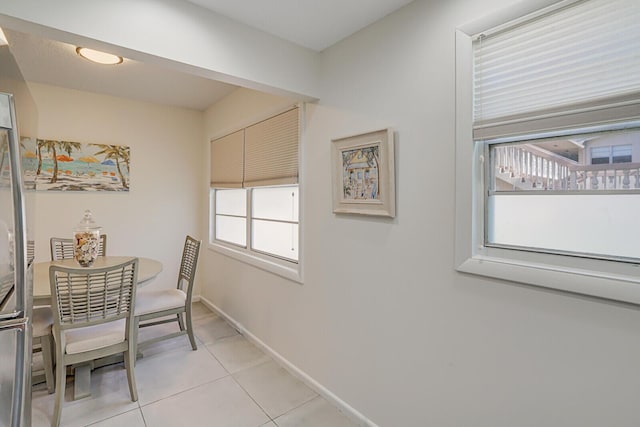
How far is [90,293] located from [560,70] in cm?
261

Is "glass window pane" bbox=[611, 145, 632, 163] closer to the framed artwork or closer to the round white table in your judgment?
the framed artwork

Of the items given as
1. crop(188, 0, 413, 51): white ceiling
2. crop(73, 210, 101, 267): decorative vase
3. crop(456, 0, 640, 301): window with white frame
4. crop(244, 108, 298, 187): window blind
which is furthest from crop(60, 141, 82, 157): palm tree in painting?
crop(456, 0, 640, 301): window with white frame

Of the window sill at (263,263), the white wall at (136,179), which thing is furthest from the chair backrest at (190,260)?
the white wall at (136,179)

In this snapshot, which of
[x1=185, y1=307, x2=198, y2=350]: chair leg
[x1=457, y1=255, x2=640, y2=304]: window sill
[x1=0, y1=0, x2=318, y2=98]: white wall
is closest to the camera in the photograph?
[x1=457, y1=255, x2=640, y2=304]: window sill

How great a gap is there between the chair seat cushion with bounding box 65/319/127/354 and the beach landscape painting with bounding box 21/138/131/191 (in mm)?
1953

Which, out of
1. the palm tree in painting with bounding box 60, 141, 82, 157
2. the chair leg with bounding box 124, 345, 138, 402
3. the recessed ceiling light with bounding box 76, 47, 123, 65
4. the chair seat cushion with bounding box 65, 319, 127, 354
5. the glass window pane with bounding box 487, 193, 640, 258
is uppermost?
the recessed ceiling light with bounding box 76, 47, 123, 65

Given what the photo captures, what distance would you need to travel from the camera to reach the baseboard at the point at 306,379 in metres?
1.94

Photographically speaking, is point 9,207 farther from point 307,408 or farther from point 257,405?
point 307,408

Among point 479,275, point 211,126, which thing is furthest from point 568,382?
point 211,126

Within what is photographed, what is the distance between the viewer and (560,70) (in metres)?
1.18

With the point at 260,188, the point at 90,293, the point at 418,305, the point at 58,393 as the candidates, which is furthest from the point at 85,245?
the point at 418,305

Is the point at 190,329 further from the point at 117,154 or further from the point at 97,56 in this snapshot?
the point at 97,56

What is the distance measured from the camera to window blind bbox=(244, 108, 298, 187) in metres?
2.55

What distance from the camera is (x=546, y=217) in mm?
1273
